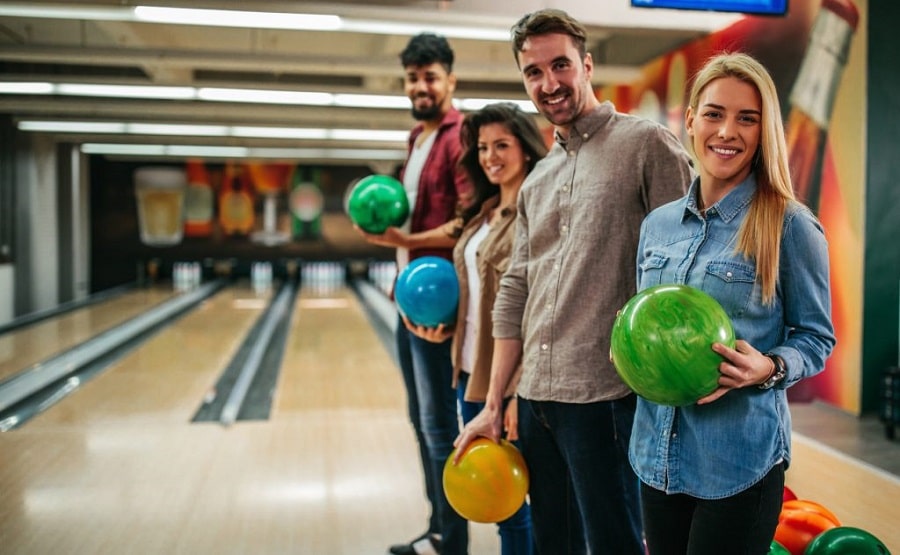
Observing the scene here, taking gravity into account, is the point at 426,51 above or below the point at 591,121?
above

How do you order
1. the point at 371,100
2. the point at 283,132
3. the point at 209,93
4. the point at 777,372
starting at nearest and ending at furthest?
the point at 777,372 < the point at 209,93 < the point at 371,100 < the point at 283,132

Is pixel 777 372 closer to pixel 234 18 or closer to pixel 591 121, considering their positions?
pixel 591 121

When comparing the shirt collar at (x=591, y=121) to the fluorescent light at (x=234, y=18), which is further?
the fluorescent light at (x=234, y=18)

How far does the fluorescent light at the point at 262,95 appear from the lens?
21.0 feet

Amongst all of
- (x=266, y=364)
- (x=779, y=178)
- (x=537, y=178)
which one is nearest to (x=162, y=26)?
(x=266, y=364)

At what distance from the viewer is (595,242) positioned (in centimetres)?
133

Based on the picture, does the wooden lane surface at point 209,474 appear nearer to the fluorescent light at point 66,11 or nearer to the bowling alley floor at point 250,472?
the bowling alley floor at point 250,472

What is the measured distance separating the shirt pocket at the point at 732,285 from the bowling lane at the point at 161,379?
370cm

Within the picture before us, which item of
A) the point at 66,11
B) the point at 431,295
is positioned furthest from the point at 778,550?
the point at 66,11

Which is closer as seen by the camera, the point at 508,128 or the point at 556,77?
the point at 556,77

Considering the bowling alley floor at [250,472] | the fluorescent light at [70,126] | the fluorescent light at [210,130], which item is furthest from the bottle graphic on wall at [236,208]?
the bowling alley floor at [250,472]

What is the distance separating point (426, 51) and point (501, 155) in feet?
1.87

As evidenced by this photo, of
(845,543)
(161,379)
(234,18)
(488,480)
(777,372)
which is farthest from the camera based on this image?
(161,379)

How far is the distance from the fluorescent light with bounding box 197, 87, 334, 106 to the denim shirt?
230 inches
